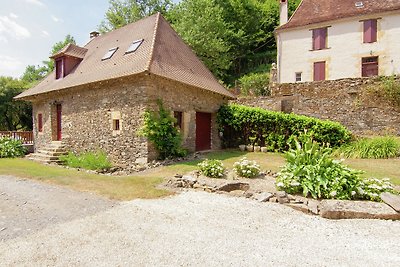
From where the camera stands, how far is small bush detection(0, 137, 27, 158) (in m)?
14.8

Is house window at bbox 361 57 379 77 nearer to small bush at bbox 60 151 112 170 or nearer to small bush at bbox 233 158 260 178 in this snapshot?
small bush at bbox 233 158 260 178

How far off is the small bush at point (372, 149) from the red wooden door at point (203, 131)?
5985 millimetres

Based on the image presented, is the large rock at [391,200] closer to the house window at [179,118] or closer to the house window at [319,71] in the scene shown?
the house window at [179,118]

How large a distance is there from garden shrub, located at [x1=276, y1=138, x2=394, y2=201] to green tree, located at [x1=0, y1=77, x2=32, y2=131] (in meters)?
25.7

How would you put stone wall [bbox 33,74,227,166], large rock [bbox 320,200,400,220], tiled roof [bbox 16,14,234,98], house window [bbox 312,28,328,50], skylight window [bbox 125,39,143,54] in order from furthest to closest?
house window [bbox 312,28,328,50] → skylight window [bbox 125,39,143,54] → tiled roof [bbox 16,14,234,98] → stone wall [bbox 33,74,227,166] → large rock [bbox 320,200,400,220]

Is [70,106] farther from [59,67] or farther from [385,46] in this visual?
[385,46]

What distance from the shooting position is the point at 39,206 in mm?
5352

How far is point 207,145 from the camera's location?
13.7 meters

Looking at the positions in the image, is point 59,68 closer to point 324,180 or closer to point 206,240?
point 206,240

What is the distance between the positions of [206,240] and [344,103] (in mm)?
13567

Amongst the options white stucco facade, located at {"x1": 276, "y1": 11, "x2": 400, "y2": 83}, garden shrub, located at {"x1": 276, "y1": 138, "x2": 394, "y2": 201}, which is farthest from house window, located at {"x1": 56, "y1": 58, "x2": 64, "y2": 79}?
white stucco facade, located at {"x1": 276, "y1": 11, "x2": 400, "y2": 83}

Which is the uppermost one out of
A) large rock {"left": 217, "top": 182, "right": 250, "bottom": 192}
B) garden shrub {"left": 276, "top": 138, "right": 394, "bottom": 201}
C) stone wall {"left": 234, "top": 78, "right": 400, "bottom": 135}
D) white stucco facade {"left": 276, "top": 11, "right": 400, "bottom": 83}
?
white stucco facade {"left": 276, "top": 11, "right": 400, "bottom": 83}

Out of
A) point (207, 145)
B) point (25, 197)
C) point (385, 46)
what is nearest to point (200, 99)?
point (207, 145)

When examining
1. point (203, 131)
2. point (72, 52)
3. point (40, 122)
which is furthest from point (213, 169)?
point (40, 122)
